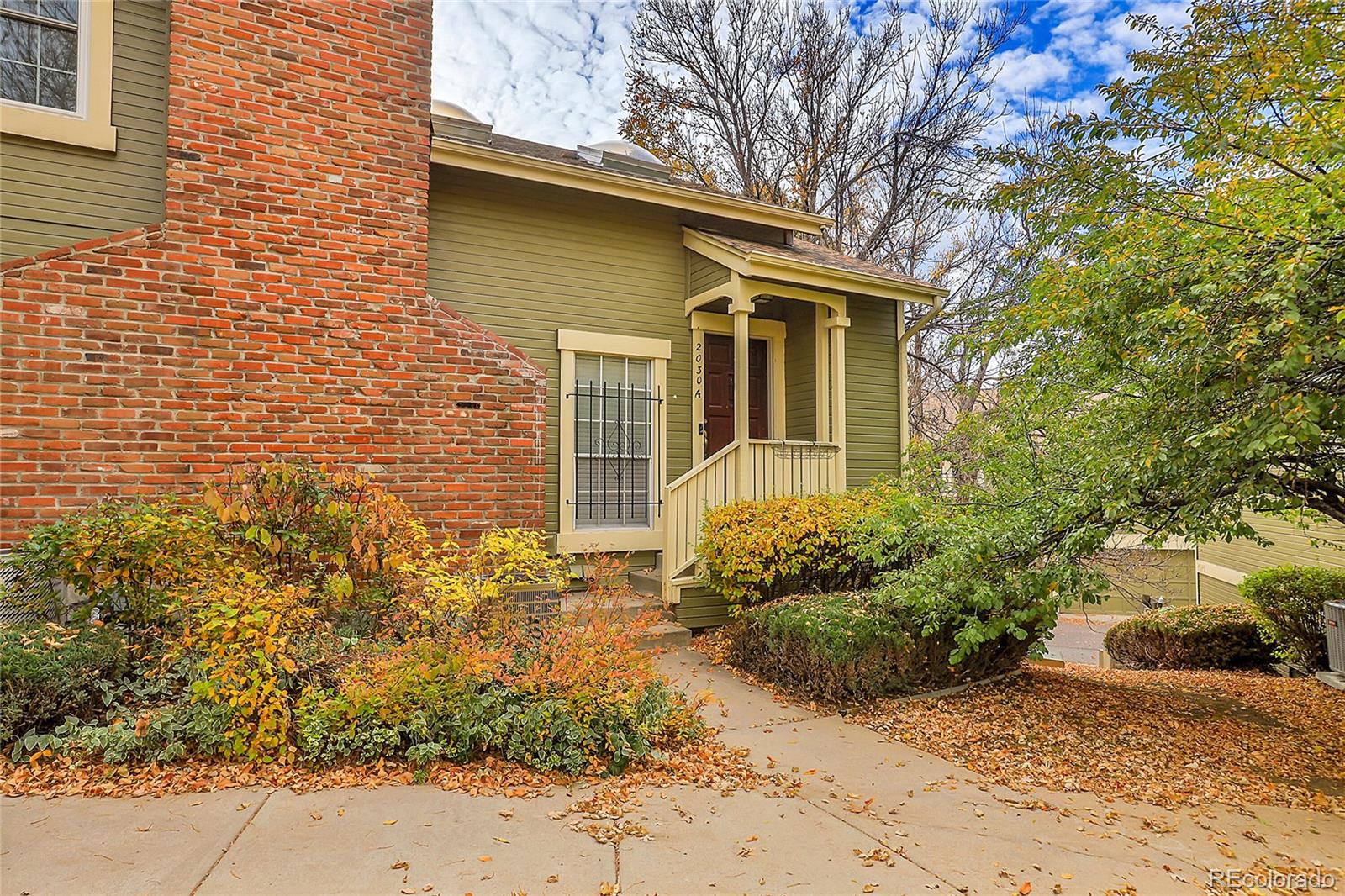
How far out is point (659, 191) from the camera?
7.93 meters

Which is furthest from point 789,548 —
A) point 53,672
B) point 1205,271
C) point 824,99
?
point 824,99

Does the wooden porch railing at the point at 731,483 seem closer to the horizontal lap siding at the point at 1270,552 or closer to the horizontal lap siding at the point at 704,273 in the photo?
the horizontal lap siding at the point at 704,273

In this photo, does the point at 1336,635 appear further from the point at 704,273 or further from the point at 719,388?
the point at 704,273

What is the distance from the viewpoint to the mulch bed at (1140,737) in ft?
13.3

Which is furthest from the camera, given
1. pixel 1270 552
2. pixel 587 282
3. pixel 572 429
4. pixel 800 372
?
pixel 1270 552

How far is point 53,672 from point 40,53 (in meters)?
4.46

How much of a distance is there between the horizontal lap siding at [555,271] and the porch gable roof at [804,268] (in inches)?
23.4

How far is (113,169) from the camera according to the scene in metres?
5.40

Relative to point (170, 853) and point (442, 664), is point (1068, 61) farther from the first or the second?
point (170, 853)

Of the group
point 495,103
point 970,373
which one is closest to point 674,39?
point 495,103

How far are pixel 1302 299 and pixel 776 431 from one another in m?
6.08

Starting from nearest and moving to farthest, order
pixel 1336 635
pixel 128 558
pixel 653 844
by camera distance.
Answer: pixel 653 844, pixel 128 558, pixel 1336 635

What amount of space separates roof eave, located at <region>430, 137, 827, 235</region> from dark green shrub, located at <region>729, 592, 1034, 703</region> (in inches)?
177

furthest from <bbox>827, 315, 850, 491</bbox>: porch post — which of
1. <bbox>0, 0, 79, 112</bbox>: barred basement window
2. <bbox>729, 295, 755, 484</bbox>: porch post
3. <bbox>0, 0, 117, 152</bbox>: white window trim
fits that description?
<bbox>0, 0, 79, 112</bbox>: barred basement window
